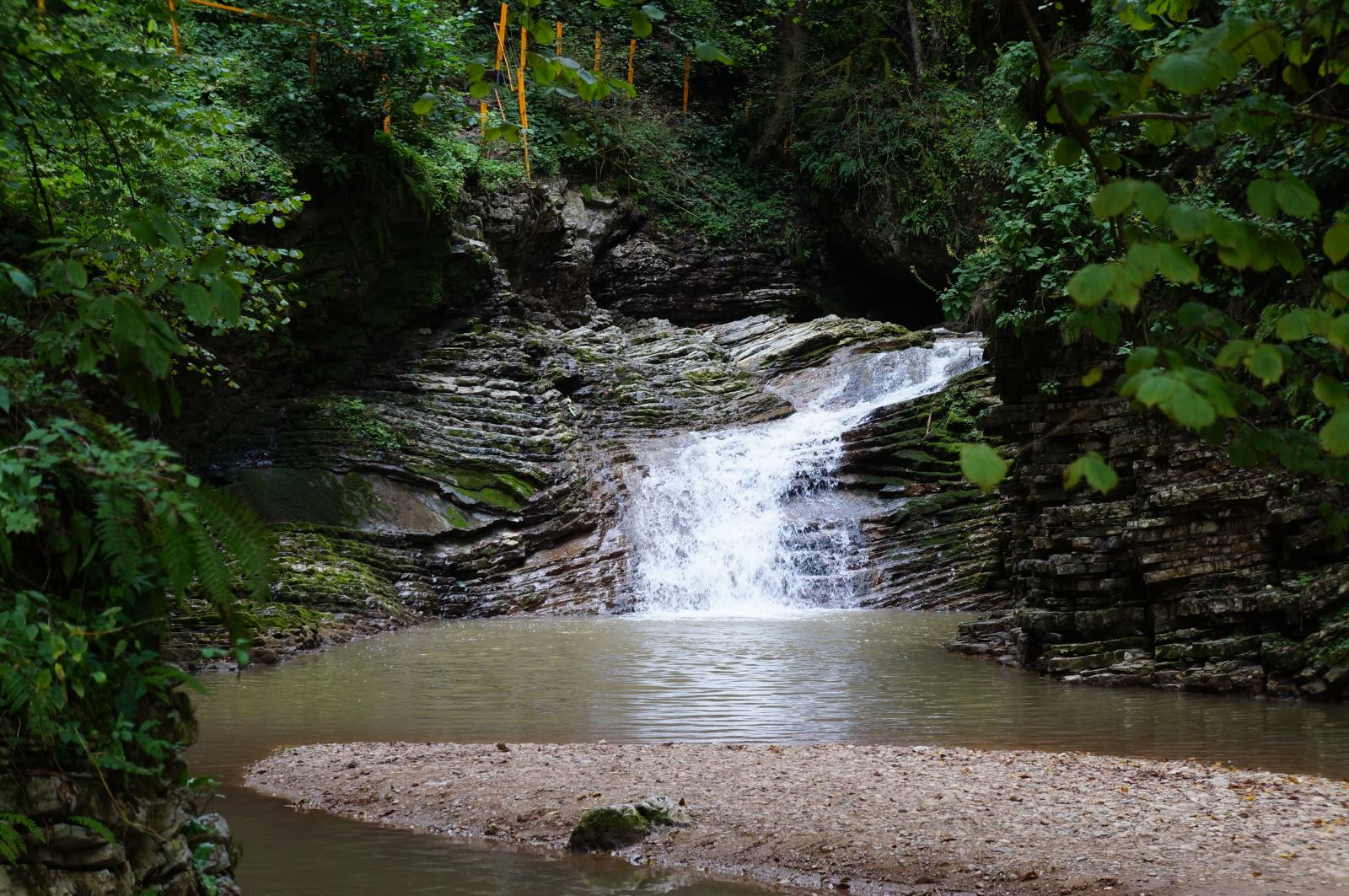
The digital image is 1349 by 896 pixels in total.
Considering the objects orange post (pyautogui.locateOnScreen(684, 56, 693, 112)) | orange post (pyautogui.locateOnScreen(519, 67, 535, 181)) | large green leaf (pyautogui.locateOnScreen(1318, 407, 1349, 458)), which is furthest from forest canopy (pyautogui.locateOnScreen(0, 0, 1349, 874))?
orange post (pyautogui.locateOnScreen(684, 56, 693, 112))

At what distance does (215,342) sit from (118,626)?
1859 centimetres

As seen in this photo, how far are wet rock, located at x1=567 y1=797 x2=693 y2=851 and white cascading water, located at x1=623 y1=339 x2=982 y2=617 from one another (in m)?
12.9

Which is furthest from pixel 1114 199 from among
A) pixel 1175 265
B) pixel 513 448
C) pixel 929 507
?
pixel 513 448

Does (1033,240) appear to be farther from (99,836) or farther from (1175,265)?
(99,836)

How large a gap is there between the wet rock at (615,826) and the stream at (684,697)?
14 cm

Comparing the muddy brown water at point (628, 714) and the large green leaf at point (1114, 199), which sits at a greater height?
the large green leaf at point (1114, 199)

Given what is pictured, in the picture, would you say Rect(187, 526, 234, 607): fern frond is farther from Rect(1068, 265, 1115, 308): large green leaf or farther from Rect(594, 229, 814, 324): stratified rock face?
Rect(594, 229, 814, 324): stratified rock face

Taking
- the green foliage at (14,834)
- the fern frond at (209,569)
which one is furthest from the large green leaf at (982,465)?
the green foliage at (14,834)

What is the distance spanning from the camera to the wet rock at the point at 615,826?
579 cm

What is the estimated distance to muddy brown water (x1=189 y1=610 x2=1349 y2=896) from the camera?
18.2ft

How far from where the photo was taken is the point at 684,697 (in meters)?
10.6

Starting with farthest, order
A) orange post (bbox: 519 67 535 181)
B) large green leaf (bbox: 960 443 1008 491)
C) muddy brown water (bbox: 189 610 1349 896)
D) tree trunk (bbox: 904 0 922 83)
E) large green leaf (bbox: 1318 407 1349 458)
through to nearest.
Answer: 1. tree trunk (bbox: 904 0 922 83)
2. orange post (bbox: 519 67 535 181)
3. muddy brown water (bbox: 189 610 1349 896)
4. large green leaf (bbox: 1318 407 1349 458)
5. large green leaf (bbox: 960 443 1008 491)

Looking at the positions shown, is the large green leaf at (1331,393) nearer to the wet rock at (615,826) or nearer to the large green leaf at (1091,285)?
the large green leaf at (1091,285)

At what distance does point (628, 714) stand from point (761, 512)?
11819 millimetres
